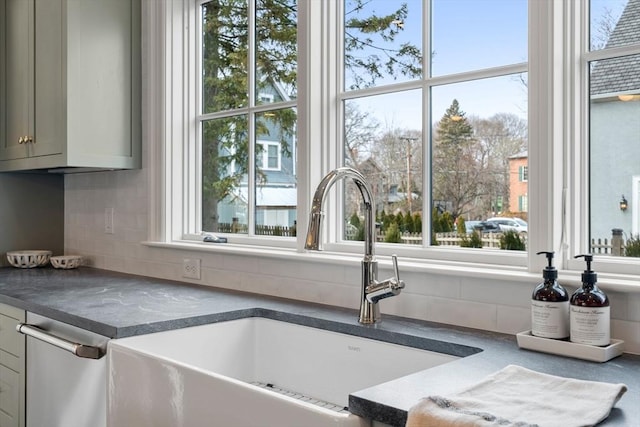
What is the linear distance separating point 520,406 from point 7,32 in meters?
3.21

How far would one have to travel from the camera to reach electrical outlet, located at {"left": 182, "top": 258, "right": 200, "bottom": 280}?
2662 mm

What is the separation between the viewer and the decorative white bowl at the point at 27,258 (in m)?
3.23

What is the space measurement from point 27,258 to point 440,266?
234 cm

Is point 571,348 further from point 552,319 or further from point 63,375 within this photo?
point 63,375

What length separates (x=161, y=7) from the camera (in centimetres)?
292

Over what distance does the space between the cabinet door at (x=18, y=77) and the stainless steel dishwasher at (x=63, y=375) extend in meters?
1.26

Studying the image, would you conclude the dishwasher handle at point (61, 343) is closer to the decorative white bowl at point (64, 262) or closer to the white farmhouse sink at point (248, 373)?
the white farmhouse sink at point (248, 373)

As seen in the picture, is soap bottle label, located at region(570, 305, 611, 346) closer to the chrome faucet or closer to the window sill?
the window sill

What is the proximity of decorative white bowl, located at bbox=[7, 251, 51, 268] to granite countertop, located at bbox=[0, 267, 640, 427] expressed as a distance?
151 millimetres

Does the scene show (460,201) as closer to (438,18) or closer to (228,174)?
(438,18)

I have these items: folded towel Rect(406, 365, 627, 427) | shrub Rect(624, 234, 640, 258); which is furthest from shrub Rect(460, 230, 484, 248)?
folded towel Rect(406, 365, 627, 427)

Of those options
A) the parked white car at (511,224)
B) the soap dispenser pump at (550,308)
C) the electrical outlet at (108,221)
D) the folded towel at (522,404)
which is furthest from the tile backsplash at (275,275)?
the folded towel at (522,404)

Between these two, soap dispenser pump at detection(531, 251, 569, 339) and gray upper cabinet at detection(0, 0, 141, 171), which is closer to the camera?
soap dispenser pump at detection(531, 251, 569, 339)

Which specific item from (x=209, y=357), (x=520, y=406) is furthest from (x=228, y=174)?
(x=520, y=406)
